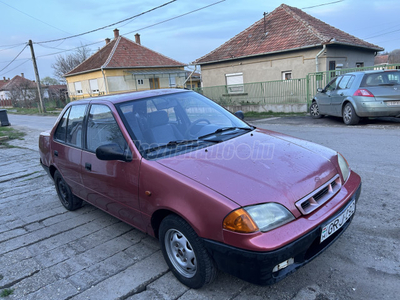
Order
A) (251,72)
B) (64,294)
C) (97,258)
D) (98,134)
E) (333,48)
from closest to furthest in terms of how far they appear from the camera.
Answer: (64,294) < (97,258) < (98,134) < (333,48) < (251,72)

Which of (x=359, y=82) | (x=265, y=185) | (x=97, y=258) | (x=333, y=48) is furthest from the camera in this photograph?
(x=333, y=48)

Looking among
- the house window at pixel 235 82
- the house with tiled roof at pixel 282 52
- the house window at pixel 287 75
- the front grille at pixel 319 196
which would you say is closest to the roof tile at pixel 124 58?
the house with tiled roof at pixel 282 52

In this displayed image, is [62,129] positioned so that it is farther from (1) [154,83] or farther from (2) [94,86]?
(1) [154,83]

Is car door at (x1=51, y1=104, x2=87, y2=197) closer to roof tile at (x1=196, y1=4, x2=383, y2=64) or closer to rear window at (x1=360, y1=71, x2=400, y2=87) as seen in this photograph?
rear window at (x1=360, y1=71, x2=400, y2=87)

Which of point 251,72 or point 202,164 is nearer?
point 202,164

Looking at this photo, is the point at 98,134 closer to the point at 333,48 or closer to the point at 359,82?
the point at 359,82

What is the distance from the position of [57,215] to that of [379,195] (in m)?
4.42

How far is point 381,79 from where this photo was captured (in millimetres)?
8727

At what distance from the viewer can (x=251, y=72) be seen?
18.8 metres

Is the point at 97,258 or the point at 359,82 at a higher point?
the point at 359,82

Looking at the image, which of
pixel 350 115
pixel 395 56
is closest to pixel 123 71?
pixel 395 56

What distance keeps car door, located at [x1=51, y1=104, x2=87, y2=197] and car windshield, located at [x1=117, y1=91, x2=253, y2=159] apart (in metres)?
0.97

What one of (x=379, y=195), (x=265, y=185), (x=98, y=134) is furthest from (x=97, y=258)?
(x=379, y=195)

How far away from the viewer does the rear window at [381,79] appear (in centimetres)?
864
